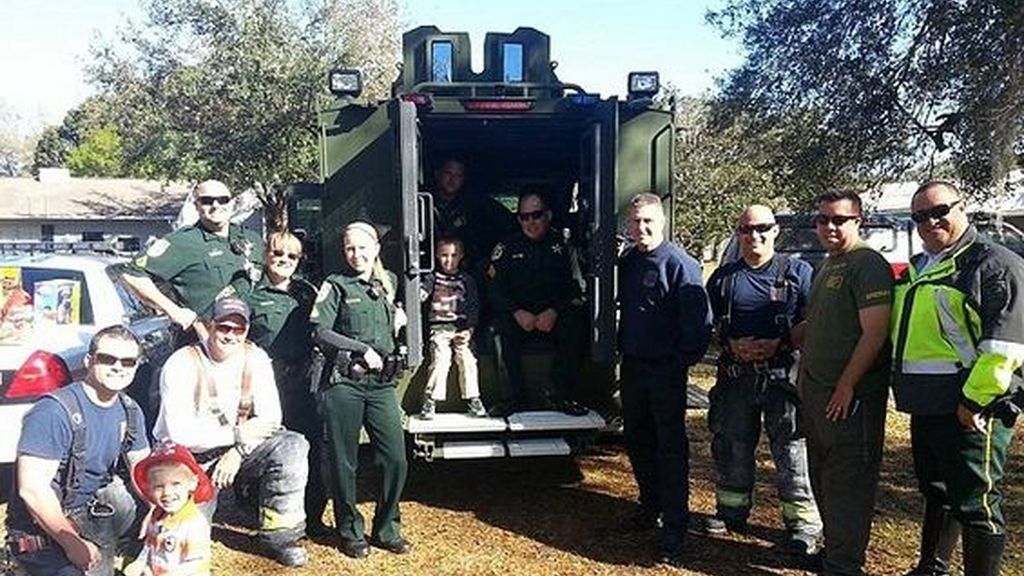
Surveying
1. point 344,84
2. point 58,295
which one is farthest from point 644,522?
point 58,295

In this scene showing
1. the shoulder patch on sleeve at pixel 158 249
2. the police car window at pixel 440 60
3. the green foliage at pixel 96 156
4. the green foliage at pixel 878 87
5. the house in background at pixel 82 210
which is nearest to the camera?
the shoulder patch on sleeve at pixel 158 249

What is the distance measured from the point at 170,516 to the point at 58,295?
2659 mm

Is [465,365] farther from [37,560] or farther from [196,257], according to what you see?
[37,560]

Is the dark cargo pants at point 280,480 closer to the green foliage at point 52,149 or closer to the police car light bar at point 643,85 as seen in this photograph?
the police car light bar at point 643,85

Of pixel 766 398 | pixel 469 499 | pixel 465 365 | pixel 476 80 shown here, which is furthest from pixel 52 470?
pixel 476 80

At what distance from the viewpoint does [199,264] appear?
15.8 ft

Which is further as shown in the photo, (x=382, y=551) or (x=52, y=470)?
(x=382, y=551)

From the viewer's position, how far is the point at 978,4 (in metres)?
9.51

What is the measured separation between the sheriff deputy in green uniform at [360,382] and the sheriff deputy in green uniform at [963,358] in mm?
2442

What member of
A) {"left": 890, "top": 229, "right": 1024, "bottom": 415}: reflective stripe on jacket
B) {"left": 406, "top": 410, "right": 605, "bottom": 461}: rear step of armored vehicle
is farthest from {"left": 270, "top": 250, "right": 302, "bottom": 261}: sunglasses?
{"left": 890, "top": 229, "right": 1024, "bottom": 415}: reflective stripe on jacket

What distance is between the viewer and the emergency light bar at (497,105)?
546cm

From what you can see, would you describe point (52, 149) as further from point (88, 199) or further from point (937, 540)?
point (937, 540)

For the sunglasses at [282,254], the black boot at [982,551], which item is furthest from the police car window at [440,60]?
the black boot at [982,551]

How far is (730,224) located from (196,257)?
68.2ft
